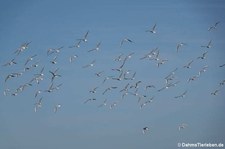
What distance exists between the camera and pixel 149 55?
4588 centimetres

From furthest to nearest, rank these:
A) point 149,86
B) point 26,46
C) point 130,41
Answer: point 149,86 < point 26,46 < point 130,41

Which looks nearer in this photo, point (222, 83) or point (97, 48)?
point (97, 48)

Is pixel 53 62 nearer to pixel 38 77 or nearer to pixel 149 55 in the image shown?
pixel 38 77

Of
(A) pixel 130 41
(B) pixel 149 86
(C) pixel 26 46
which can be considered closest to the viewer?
(A) pixel 130 41

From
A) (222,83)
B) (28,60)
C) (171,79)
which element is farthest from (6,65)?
(222,83)

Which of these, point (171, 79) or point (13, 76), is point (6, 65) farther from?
point (171, 79)

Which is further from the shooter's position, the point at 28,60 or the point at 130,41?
the point at 28,60

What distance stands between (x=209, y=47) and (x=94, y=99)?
11178mm

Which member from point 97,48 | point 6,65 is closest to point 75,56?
point 97,48

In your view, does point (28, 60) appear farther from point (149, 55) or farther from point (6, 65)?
point (149, 55)

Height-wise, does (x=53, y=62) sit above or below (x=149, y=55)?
below

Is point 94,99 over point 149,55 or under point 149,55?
under

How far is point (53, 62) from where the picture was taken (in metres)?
41.3

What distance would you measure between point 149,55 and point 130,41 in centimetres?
563
